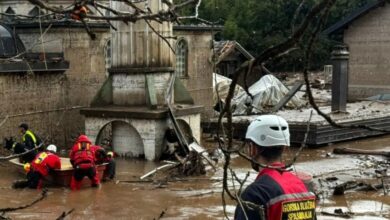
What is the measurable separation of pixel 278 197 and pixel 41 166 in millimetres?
11068

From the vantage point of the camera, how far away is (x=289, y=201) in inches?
158

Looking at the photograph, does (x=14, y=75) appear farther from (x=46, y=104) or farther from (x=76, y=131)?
(x=76, y=131)

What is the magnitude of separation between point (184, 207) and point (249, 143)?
29.5 feet

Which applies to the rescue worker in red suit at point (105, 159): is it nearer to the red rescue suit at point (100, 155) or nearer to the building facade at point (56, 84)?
the red rescue suit at point (100, 155)

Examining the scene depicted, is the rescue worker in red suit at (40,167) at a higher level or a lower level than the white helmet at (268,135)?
lower

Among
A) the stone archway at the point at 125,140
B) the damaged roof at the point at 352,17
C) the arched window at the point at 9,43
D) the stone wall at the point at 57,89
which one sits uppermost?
the damaged roof at the point at 352,17

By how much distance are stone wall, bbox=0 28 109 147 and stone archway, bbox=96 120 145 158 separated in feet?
6.39

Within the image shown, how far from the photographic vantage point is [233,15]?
5378 centimetres

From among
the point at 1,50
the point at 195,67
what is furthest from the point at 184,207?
the point at 195,67

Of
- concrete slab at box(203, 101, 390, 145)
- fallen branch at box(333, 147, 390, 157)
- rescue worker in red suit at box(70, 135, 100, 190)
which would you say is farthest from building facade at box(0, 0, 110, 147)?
fallen branch at box(333, 147, 390, 157)

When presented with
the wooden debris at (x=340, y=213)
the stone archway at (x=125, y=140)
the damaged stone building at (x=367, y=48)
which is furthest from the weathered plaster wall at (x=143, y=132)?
the damaged stone building at (x=367, y=48)

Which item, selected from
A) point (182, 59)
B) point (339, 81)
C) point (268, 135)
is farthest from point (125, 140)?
point (268, 135)

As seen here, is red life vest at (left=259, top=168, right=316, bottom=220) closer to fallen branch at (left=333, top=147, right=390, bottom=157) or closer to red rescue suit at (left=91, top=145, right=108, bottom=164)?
red rescue suit at (left=91, top=145, right=108, bottom=164)

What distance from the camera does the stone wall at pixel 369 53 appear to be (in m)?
33.4
